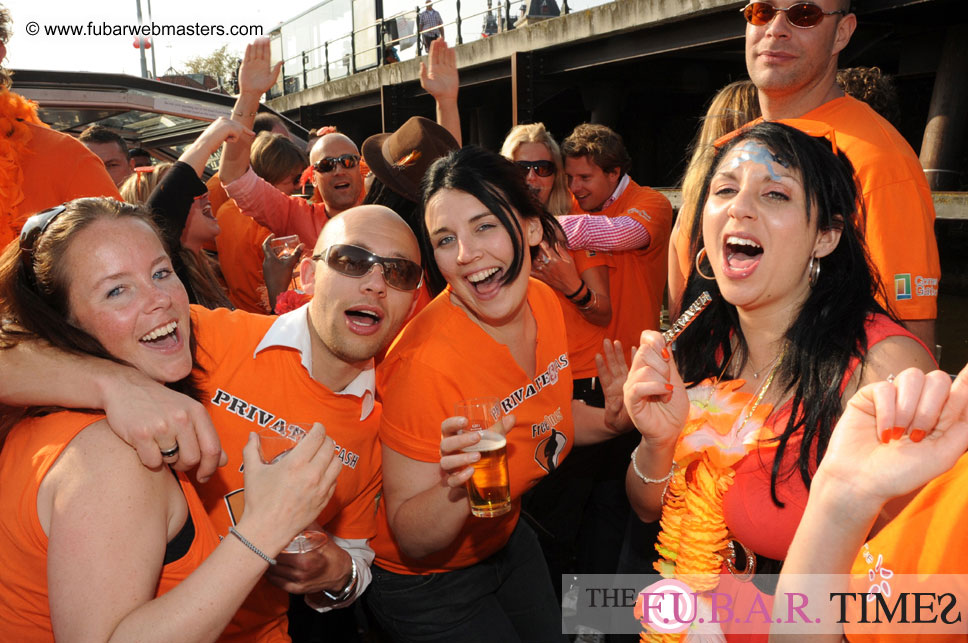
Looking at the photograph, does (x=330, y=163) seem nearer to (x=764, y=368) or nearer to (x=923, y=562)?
(x=764, y=368)

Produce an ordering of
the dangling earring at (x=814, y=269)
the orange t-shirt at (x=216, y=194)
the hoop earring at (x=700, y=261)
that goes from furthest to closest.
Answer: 1. the orange t-shirt at (x=216, y=194)
2. the hoop earring at (x=700, y=261)
3. the dangling earring at (x=814, y=269)

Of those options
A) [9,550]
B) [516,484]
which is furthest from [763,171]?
[9,550]

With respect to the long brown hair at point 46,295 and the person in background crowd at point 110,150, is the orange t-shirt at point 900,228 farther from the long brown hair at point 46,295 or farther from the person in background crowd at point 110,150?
the person in background crowd at point 110,150

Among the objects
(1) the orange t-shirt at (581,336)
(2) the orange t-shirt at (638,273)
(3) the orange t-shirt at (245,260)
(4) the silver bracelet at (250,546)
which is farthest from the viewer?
(3) the orange t-shirt at (245,260)

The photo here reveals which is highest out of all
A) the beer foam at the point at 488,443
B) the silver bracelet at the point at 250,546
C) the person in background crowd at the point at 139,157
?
the person in background crowd at the point at 139,157

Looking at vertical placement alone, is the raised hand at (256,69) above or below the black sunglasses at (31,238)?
above

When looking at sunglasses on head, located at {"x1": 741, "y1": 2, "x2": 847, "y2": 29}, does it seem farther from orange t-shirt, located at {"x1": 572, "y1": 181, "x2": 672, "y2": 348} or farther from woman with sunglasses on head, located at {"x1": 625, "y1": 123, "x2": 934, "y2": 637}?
orange t-shirt, located at {"x1": 572, "y1": 181, "x2": 672, "y2": 348}

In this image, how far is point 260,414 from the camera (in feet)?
7.03

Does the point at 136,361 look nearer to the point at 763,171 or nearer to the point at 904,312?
the point at 763,171

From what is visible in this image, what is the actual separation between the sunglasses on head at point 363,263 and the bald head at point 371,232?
25 mm

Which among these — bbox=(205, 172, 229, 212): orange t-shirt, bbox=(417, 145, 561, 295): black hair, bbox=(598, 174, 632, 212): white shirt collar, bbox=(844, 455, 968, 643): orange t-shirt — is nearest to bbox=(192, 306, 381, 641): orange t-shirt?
bbox=(417, 145, 561, 295): black hair

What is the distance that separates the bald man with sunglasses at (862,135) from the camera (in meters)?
2.45

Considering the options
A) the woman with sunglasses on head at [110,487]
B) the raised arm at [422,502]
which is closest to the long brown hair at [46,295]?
the woman with sunglasses on head at [110,487]

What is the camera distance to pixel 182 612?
1375mm
